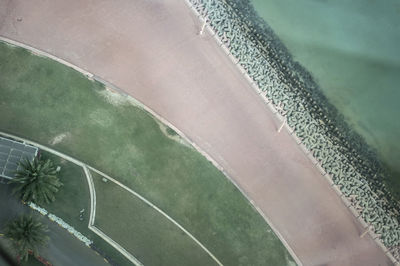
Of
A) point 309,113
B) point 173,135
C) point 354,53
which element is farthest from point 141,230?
point 354,53

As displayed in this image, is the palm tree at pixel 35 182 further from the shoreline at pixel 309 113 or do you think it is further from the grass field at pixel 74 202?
the shoreline at pixel 309 113

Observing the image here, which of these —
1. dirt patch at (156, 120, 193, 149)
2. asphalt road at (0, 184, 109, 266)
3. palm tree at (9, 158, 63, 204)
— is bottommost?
asphalt road at (0, 184, 109, 266)

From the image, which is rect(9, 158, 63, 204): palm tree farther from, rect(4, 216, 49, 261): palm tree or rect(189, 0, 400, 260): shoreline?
rect(189, 0, 400, 260): shoreline

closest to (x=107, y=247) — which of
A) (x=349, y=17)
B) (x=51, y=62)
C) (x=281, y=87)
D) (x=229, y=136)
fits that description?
(x=229, y=136)

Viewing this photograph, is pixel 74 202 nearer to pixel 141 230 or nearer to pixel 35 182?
Answer: pixel 35 182

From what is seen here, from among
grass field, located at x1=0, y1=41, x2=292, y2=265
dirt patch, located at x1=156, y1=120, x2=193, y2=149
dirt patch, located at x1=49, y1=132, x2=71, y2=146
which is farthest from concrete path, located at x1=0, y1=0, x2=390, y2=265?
dirt patch, located at x1=49, y1=132, x2=71, y2=146

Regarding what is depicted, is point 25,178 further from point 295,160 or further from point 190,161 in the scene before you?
point 295,160
